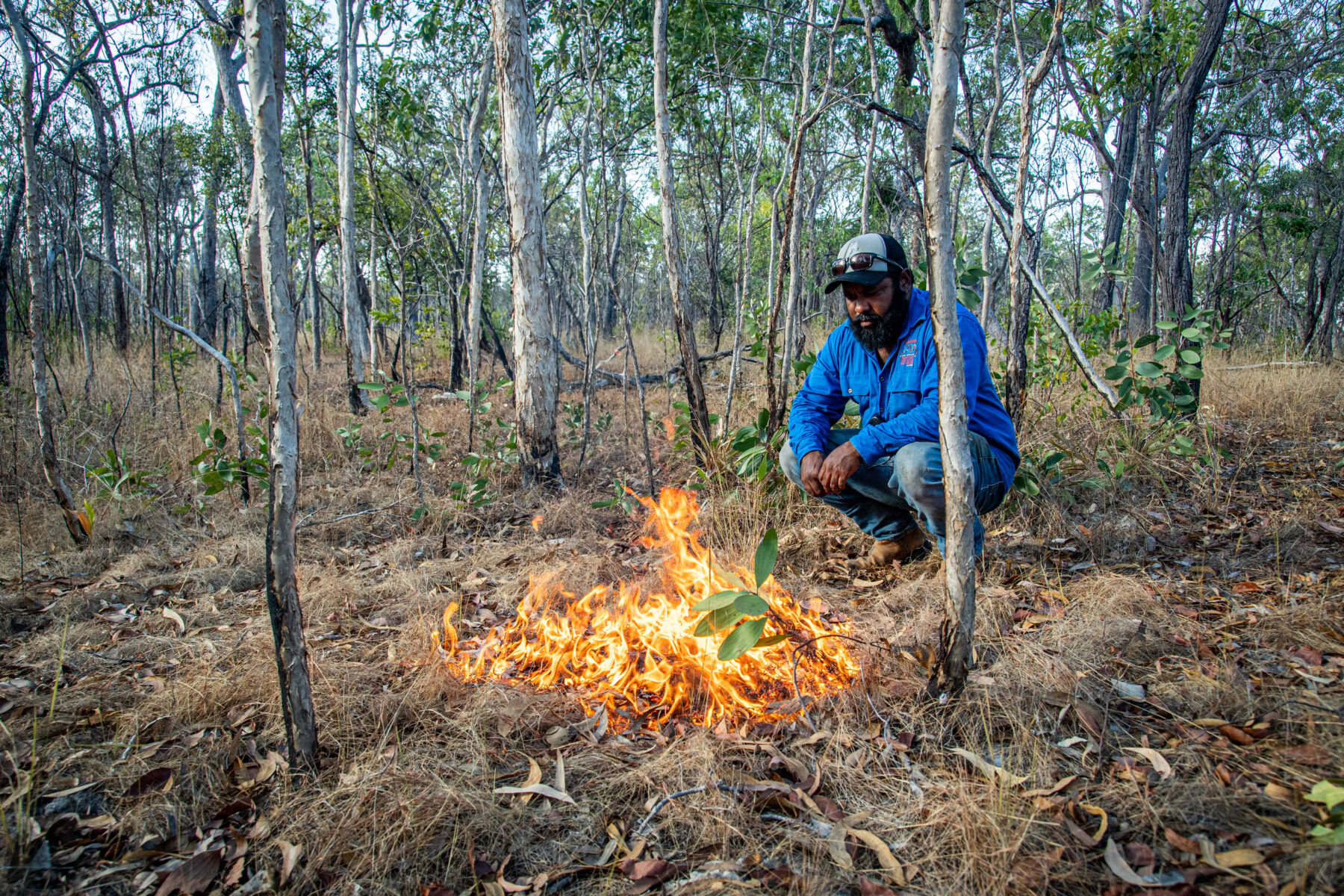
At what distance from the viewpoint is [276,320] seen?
158 centimetres

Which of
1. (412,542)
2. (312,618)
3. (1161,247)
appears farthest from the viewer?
(1161,247)

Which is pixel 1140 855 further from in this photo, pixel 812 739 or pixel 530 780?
pixel 530 780

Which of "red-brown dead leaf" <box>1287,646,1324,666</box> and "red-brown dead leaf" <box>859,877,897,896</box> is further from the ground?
"red-brown dead leaf" <box>1287,646,1324,666</box>

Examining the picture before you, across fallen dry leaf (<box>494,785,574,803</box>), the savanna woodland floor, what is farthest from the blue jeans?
fallen dry leaf (<box>494,785,574,803</box>)

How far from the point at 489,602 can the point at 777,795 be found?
1783 millimetres

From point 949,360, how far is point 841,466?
1.11 meters

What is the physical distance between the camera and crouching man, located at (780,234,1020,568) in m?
2.63

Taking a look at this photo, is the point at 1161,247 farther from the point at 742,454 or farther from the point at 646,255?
the point at 646,255

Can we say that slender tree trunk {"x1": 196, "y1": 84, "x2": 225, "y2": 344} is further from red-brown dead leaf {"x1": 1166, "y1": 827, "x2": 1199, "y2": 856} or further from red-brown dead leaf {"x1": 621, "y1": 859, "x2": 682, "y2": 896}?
red-brown dead leaf {"x1": 1166, "y1": 827, "x2": 1199, "y2": 856}

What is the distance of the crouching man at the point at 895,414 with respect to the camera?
263 cm

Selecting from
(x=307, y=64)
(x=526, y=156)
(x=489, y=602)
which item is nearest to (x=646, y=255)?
(x=307, y=64)

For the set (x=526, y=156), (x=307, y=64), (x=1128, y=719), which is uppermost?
(x=307, y=64)

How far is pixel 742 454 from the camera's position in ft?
11.6

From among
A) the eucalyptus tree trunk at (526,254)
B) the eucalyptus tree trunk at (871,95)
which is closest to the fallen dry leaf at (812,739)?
the eucalyptus tree trunk at (871,95)
